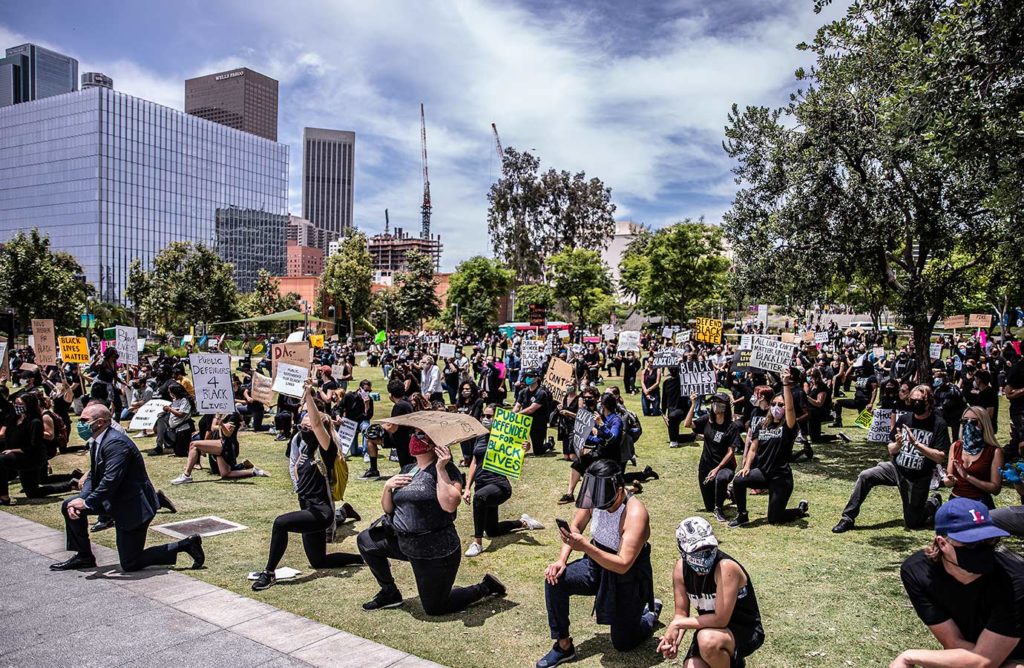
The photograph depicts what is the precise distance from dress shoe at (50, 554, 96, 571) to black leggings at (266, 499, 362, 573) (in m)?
1.87

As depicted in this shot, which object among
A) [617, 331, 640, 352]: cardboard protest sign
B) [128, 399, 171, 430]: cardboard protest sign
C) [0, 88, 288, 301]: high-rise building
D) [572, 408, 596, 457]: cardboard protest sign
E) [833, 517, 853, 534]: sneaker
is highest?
[0, 88, 288, 301]: high-rise building

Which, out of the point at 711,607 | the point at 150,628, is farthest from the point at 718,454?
the point at 150,628

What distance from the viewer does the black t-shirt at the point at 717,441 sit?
9.62 metres

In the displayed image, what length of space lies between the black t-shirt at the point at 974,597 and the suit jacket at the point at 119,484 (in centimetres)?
673

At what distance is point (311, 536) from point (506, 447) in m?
2.48

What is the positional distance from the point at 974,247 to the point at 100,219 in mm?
145469

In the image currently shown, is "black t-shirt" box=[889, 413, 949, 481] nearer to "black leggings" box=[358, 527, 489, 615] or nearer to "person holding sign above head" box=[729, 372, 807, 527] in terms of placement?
"person holding sign above head" box=[729, 372, 807, 527]

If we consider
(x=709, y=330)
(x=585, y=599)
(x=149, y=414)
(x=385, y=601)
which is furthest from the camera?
(x=709, y=330)

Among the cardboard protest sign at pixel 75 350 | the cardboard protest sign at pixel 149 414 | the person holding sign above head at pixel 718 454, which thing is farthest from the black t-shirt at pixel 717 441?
the cardboard protest sign at pixel 75 350

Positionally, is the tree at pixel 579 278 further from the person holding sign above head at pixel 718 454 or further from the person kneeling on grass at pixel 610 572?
the person kneeling on grass at pixel 610 572

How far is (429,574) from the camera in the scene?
6.28 meters

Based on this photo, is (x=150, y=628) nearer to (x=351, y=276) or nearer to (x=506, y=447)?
(x=506, y=447)

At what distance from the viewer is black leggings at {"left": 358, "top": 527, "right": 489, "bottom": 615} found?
629 cm

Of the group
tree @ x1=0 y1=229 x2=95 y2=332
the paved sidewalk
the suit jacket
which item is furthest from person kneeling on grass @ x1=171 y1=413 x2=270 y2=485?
tree @ x1=0 y1=229 x2=95 y2=332
